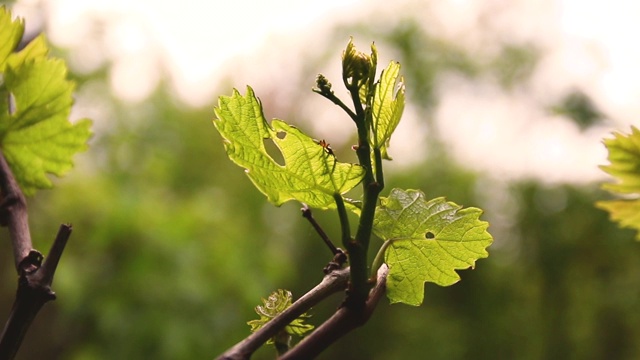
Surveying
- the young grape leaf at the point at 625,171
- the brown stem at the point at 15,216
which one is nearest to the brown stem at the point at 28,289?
the brown stem at the point at 15,216

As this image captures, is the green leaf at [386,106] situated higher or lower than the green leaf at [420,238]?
higher

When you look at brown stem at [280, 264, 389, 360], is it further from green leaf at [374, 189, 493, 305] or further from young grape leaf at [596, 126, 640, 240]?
young grape leaf at [596, 126, 640, 240]

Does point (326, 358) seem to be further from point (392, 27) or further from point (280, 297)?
point (280, 297)

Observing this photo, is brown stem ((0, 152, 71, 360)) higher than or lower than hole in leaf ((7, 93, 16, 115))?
lower

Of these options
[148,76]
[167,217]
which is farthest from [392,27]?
[167,217]

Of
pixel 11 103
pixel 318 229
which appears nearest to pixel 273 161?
pixel 318 229

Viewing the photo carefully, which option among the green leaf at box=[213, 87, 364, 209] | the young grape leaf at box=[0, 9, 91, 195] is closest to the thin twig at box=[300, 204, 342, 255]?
the green leaf at box=[213, 87, 364, 209]

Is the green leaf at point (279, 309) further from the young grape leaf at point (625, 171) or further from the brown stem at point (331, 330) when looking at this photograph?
the young grape leaf at point (625, 171)
